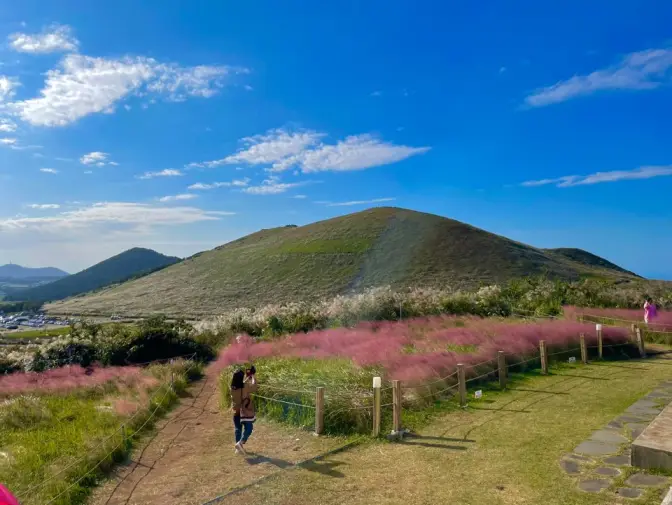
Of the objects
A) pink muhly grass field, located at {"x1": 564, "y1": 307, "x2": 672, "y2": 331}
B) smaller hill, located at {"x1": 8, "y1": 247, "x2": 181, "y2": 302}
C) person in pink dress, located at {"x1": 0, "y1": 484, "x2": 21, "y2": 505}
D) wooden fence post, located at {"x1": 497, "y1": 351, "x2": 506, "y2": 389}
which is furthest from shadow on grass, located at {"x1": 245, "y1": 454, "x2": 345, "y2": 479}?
smaller hill, located at {"x1": 8, "y1": 247, "x2": 181, "y2": 302}

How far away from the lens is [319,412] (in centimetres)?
1041

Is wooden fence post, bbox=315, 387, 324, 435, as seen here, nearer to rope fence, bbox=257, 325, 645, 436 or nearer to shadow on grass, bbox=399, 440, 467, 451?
rope fence, bbox=257, 325, 645, 436

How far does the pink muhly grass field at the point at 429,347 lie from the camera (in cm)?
1338

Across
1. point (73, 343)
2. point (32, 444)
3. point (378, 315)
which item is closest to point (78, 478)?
point (32, 444)

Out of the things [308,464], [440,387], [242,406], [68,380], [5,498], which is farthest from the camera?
[68,380]

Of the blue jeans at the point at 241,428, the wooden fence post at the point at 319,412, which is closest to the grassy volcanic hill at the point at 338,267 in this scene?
the wooden fence post at the point at 319,412

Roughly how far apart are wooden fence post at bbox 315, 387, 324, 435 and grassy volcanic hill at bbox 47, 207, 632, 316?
41791mm

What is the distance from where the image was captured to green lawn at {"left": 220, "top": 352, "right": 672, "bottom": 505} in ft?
22.6

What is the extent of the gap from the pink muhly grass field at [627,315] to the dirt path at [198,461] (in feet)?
56.6

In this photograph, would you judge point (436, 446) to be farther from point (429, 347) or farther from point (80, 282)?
point (80, 282)

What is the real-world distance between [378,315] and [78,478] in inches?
822

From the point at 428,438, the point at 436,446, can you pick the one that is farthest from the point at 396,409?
the point at 436,446

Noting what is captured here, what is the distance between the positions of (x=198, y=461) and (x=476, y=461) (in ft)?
17.9

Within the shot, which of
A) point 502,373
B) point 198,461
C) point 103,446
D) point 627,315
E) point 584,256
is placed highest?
point 584,256
